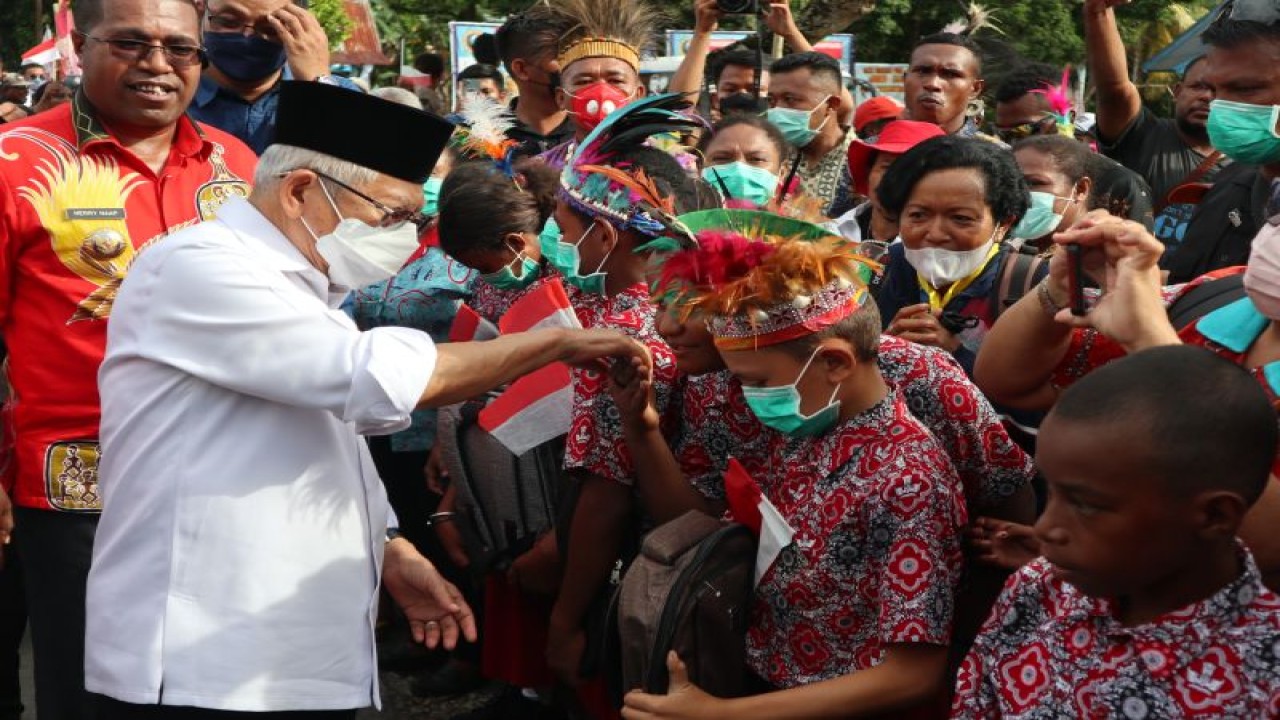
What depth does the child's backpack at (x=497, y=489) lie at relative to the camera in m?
4.00

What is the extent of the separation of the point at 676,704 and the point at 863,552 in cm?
50

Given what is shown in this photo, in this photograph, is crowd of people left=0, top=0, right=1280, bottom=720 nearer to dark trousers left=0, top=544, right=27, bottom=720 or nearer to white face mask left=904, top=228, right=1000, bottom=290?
white face mask left=904, top=228, right=1000, bottom=290

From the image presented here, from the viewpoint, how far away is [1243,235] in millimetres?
3996

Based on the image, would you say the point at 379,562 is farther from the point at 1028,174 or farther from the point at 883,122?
the point at 883,122

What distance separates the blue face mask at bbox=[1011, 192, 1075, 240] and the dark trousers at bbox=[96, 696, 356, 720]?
2.55 metres

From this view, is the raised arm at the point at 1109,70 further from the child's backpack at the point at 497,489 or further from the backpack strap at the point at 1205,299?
the child's backpack at the point at 497,489

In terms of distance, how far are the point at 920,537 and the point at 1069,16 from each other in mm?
22347

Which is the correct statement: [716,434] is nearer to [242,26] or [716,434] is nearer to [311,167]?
[311,167]

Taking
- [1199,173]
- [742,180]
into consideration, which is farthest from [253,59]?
[1199,173]

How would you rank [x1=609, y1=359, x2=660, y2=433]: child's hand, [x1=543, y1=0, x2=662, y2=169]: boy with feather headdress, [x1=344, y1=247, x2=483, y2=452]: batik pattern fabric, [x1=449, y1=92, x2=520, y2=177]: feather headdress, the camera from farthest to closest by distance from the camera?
the camera
[x1=543, y1=0, x2=662, y2=169]: boy with feather headdress
[x1=449, y1=92, x2=520, y2=177]: feather headdress
[x1=344, y1=247, x2=483, y2=452]: batik pattern fabric
[x1=609, y1=359, x2=660, y2=433]: child's hand

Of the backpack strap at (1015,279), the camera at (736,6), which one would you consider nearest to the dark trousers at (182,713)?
the backpack strap at (1015,279)

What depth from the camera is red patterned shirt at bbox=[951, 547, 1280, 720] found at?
1.92 m

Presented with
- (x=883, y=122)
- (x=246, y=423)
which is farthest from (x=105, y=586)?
(x=883, y=122)

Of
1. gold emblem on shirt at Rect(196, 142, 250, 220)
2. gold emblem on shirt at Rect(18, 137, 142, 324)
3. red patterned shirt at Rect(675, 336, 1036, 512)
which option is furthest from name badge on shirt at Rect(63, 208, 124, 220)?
red patterned shirt at Rect(675, 336, 1036, 512)
